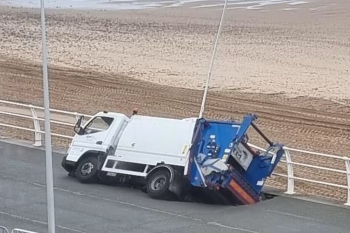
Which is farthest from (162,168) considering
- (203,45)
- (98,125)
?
(203,45)

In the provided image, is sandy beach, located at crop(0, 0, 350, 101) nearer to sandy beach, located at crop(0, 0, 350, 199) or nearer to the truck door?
sandy beach, located at crop(0, 0, 350, 199)

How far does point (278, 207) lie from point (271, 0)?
51.3m

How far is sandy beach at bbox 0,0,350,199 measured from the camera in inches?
1202

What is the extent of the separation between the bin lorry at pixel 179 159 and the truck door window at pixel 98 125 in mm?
153

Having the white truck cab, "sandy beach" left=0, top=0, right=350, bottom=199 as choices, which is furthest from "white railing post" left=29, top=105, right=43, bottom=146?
the white truck cab

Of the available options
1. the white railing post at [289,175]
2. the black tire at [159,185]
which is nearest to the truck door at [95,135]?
the black tire at [159,185]

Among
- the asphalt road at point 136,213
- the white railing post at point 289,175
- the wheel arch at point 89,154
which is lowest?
the asphalt road at point 136,213

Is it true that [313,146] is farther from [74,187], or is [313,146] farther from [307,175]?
[74,187]

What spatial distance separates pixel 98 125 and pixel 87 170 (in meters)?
1.05

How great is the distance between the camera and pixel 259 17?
58531 millimetres

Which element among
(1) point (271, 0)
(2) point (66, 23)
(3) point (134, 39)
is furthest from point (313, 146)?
(1) point (271, 0)

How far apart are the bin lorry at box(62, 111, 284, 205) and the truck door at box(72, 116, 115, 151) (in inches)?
1.0

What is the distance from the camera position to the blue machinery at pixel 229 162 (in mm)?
17766

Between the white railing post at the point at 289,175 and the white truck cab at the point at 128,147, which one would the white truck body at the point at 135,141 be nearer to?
the white truck cab at the point at 128,147
